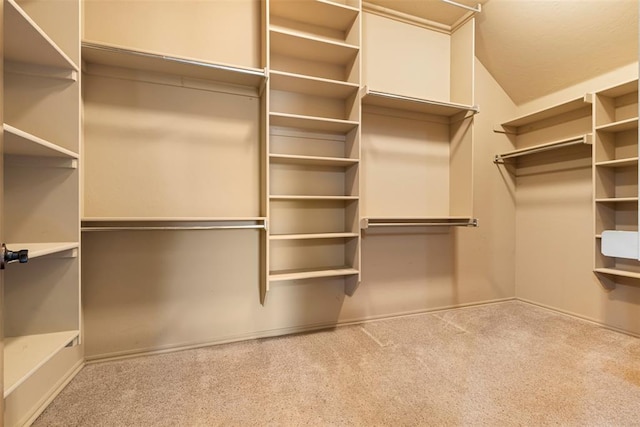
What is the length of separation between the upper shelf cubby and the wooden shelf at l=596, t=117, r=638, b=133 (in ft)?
6.97

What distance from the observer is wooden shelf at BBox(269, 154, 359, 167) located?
209cm

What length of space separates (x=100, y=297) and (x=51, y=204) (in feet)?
2.71

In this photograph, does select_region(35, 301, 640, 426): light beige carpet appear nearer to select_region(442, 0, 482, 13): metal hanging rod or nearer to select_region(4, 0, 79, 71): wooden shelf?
select_region(4, 0, 79, 71): wooden shelf

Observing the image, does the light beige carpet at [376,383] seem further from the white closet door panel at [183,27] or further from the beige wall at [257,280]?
the white closet door panel at [183,27]

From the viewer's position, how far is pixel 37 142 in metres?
1.10

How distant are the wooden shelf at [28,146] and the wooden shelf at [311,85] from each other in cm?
127

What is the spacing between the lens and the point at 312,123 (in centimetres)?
222

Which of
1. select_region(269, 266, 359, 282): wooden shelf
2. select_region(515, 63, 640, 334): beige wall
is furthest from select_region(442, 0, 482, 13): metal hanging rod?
select_region(269, 266, 359, 282): wooden shelf

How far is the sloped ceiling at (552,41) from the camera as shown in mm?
2199

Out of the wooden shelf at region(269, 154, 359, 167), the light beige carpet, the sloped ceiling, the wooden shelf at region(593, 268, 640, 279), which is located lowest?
the light beige carpet

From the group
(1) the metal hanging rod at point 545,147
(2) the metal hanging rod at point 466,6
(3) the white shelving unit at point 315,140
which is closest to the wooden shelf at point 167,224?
(3) the white shelving unit at point 315,140

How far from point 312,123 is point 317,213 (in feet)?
2.35

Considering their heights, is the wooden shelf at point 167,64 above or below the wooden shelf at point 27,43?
above

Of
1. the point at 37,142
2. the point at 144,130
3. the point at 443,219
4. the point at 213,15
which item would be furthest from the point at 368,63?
the point at 37,142
